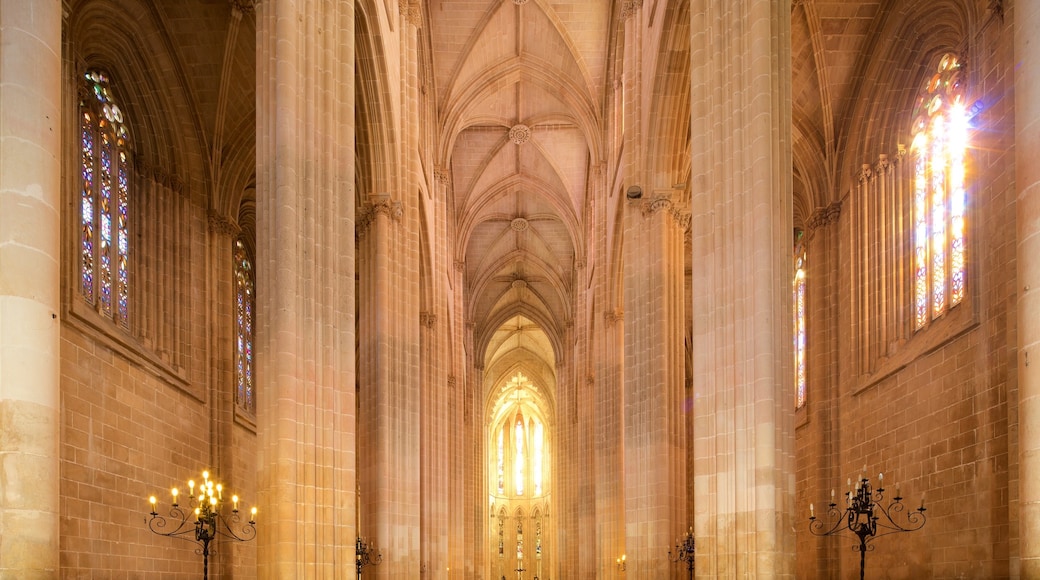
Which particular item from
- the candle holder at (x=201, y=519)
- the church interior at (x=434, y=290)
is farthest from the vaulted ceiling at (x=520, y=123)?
the candle holder at (x=201, y=519)

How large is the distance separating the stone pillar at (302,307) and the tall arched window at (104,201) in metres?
5.85

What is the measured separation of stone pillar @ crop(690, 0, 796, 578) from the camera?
12562 millimetres

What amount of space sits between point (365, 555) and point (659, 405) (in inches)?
276

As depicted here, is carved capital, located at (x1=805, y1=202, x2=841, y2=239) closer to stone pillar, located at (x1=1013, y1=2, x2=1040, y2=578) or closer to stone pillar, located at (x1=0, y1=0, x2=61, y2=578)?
stone pillar, located at (x1=1013, y1=2, x2=1040, y2=578)

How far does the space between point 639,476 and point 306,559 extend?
1097cm

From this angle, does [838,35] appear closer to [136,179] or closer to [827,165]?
[827,165]

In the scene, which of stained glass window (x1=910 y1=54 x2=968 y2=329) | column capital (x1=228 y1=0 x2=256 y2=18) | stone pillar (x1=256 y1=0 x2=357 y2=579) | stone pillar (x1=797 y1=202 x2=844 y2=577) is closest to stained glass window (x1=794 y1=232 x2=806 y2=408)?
stone pillar (x1=797 y1=202 x2=844 y2=577)

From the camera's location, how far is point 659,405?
2098 cm

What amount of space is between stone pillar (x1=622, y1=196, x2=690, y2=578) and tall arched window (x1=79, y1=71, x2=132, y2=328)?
11.0 meters

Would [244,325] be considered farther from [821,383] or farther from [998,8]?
[998,8]

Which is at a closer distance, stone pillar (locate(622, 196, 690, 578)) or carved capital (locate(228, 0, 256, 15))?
carved capital (locate(228, 0, 256, 15))

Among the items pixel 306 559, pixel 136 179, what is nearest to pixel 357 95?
pixel 136 179

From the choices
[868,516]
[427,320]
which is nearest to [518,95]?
[427,320]

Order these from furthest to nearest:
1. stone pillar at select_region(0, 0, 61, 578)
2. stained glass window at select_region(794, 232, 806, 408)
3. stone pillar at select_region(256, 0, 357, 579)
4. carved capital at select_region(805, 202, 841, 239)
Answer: stained glass window at select_region(794, 232, 806, 408), carved capital at select_region(805, 202, 841, 239), stone pillar at select_region(256, 0, 357, 579), stone pillar at select_region(0, 0, 61, 578)
